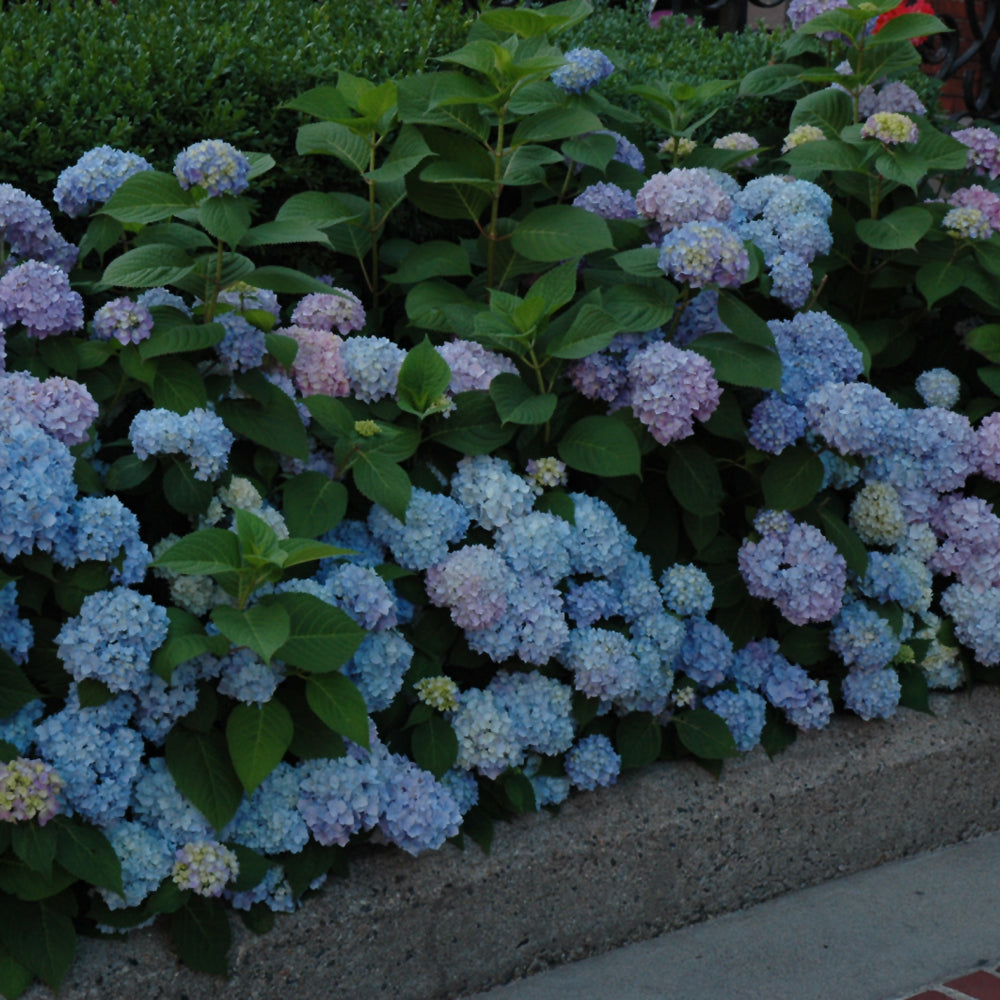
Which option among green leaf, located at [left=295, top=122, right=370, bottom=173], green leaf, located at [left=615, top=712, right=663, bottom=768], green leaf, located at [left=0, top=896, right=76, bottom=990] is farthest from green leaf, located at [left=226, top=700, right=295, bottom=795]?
green leaf, located at [left=295, top=122, right=370, bottom=173]

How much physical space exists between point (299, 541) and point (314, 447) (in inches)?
20.3

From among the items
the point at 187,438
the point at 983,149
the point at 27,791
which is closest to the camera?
the point at 27,791

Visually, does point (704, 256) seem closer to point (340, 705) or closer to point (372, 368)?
point (372, 368)

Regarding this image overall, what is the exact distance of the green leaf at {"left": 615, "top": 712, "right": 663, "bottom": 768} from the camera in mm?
2574

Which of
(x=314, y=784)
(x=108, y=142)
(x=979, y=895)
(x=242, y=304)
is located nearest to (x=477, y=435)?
(x=242, y=304)

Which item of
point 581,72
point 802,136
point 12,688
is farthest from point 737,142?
point 12,688

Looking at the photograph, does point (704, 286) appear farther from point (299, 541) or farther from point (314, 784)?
point (314, 784)

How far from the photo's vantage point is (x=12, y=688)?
79.9 inches

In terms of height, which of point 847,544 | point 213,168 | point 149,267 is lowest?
point 847,544

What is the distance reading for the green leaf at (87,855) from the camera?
6.45 feet

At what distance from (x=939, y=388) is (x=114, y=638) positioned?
2.15m

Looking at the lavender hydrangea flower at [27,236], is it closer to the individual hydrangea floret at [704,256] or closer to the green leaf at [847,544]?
the individual hydrangea floret at [704,256]

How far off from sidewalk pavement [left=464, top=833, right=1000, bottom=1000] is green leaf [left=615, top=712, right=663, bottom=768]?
0.35 m

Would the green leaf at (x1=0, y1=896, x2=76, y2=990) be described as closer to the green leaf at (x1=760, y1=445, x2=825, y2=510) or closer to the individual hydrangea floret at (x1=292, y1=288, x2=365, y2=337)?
the individual hydrangea floret at (x1=292, y1=288, x2=365, y2=337)
